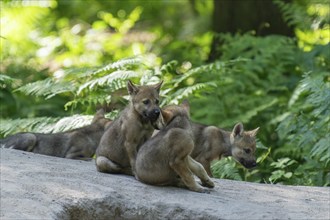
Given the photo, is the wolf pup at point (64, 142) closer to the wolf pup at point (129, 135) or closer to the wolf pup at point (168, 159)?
the wolf pup at point (129, 135)

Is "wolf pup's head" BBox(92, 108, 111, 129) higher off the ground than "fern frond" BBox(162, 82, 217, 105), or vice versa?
"wolf pup's head" BBox(92, 108, 111, 129)

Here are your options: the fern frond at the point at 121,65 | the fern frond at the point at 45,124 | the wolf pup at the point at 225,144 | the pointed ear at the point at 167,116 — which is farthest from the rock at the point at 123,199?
the fern frond at the point at 121,65

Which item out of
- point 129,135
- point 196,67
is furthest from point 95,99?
point 196,67

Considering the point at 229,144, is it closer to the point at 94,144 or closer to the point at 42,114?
the point at 94,144

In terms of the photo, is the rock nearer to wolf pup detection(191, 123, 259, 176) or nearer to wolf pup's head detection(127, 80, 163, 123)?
wolf pup's head detection(127, 80, 163, 123)

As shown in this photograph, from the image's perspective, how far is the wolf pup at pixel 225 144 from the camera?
9.74 m

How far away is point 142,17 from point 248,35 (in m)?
5.92

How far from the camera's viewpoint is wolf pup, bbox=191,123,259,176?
9742 mm

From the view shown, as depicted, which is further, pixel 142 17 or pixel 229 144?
pixel 142 17

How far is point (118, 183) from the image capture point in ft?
24.6

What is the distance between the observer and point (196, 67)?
12.8m

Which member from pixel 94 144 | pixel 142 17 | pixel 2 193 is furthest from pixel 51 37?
pixel 2 193

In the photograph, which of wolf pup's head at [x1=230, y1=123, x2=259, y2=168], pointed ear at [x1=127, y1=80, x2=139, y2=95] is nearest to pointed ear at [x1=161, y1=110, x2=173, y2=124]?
pointed ear at [x1=127, y1=80, x2=139, y2=95]

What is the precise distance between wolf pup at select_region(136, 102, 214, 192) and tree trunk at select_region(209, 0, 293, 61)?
7870mm
